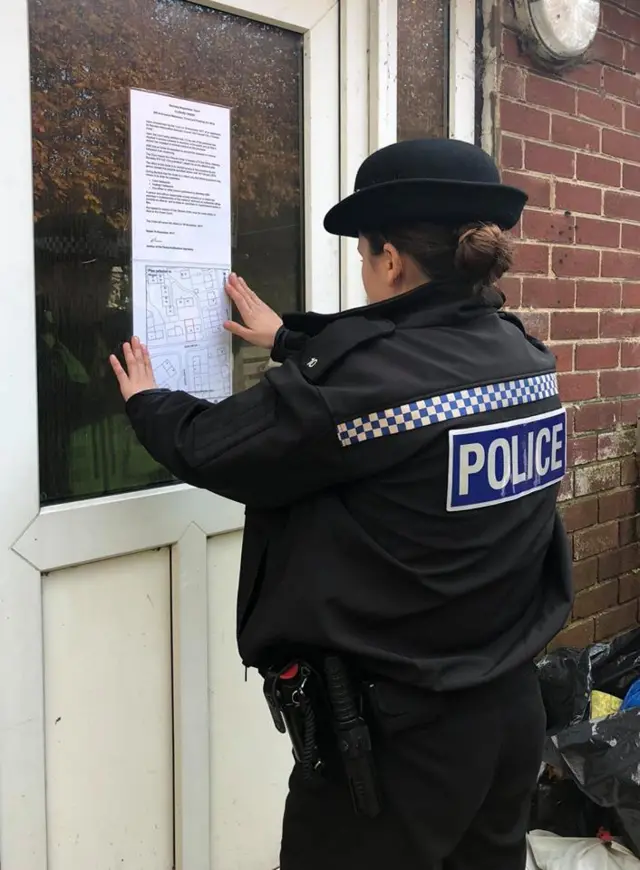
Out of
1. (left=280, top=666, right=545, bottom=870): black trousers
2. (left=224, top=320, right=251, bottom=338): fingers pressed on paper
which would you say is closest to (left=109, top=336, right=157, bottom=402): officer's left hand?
(left=224, top=320, right=251, bottom=338): fingers pressed on paper

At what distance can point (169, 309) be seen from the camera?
1.89m

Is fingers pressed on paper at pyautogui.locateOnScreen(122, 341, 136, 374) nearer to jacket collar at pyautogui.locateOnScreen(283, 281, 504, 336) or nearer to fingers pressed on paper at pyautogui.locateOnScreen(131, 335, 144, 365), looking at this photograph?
fingers pressed on paper at pyautogui.locateOnScreen(131, 335, 144, 365)

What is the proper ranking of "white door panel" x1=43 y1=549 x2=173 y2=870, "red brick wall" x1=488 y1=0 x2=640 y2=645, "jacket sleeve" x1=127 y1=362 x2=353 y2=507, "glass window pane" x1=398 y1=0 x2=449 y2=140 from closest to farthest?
1. "jacket sleeve" x1=127 y1=362 x2=353 y2=507
2. "white door panel" x1=43 y1=549 x2=173 y2=870
3. "glass window pane" x1=398 y1=0 x2=449 y2=140
4. "red brick wall" x1=488 y1=0 x2=640 y2=645

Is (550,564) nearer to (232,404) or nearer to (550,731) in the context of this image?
(232,404)

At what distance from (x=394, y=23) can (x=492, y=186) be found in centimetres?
113

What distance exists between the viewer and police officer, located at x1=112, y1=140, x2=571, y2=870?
1354 millimetres

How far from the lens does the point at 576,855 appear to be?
7.31ft

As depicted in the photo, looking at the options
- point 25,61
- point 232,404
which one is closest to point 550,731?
point 232,404

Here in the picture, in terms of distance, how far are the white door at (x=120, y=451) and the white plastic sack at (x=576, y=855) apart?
71cm

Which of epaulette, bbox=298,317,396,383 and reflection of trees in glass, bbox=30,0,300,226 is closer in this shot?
epaulette, bbox=298,317,396,383

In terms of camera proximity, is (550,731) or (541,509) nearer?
(541,509)

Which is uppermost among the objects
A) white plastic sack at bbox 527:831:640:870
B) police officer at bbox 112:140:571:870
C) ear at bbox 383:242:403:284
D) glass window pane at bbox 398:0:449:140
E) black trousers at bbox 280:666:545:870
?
glass window pane at bbox 398:0:449:140

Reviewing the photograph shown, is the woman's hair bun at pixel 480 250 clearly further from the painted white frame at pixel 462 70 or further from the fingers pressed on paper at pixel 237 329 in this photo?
the painted white frame at pixel 462 70

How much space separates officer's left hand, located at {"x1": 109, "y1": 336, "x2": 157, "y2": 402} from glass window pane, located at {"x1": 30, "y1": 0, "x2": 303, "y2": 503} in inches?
5.2
